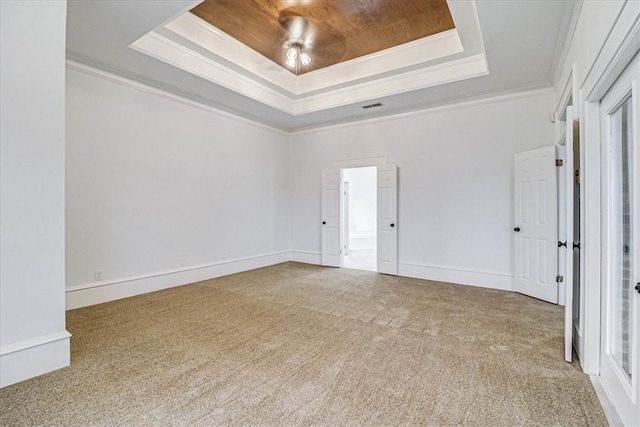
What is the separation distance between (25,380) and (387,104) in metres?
5.51

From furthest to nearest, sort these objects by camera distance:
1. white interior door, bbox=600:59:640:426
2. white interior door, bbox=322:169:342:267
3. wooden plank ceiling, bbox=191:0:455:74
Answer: white interior door, bbox=322:169:342:267 < wooden plank ceiling, bbox=191:0:455:74 < white interior door, bbox=600:59:640:426

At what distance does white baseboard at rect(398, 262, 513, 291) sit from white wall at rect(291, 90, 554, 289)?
1 cm

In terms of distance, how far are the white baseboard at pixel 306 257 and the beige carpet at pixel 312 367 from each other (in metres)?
2.60

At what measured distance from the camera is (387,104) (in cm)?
532

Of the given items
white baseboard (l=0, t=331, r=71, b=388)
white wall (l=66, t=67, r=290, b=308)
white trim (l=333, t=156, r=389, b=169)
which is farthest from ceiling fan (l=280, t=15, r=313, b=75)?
white baseboard (l=0, t=331, r=71, b=388)

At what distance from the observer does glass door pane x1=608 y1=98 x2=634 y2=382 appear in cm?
188

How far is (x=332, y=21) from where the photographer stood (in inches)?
147

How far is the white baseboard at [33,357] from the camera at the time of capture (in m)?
2.13

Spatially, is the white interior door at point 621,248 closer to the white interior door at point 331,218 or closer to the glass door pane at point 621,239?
the glass door pane at point 621,239

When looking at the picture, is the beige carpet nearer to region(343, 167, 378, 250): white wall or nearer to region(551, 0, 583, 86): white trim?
region(551, 0, 583, 86): white trim

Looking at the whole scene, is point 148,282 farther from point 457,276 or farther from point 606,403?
point 606,403

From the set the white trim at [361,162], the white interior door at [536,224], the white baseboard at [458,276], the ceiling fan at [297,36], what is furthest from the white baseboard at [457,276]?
the ceiling fan at [297,36]

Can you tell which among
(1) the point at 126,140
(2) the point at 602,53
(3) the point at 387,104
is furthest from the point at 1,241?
(3) the point at 387,104

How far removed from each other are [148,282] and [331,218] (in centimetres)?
358
